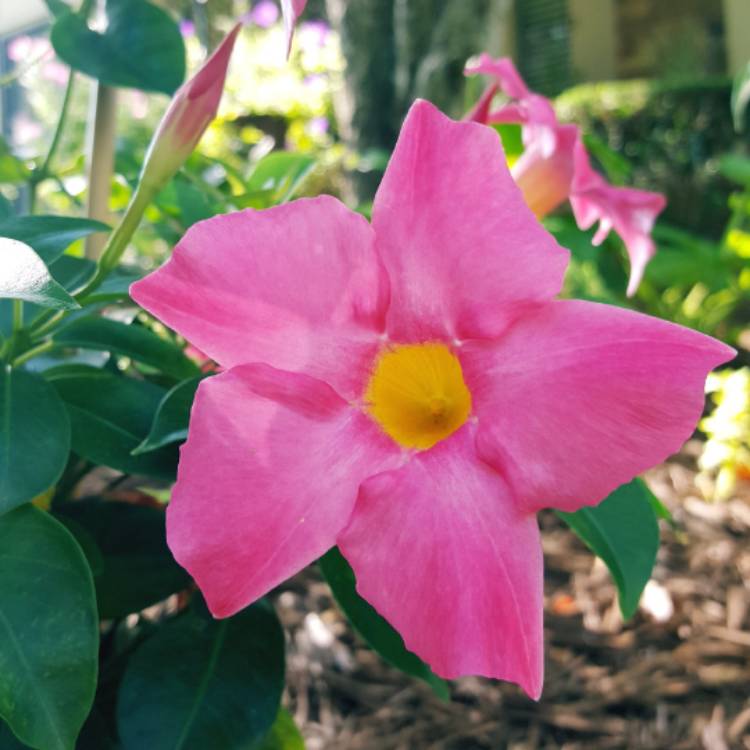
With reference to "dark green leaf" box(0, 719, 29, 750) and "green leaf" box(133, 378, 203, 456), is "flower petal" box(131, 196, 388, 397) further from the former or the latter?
"dark green leaf" box(0, 719, 29, 750)

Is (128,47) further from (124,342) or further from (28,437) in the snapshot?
(28,437)

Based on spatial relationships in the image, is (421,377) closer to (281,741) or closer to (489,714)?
(281,741)

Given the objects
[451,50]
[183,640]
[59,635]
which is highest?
[59,635]

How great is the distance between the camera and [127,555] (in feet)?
2.44

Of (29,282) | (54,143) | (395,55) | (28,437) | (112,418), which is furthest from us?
(395,55)

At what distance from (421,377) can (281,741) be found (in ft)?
1.43

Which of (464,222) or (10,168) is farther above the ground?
(464,222)

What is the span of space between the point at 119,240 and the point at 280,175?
13.9 inches

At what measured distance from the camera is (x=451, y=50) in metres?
3.35

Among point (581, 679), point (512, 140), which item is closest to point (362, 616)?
point (512, 140)

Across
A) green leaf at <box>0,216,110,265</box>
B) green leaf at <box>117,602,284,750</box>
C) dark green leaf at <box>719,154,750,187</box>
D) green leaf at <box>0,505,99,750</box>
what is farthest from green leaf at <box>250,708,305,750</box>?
dark green leaf at <box>719,154,750,187</box>

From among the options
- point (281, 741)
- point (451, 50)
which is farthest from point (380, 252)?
point (451, 50)

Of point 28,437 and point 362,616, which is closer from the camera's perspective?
point 28,437

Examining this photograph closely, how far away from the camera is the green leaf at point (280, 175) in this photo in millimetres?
816
